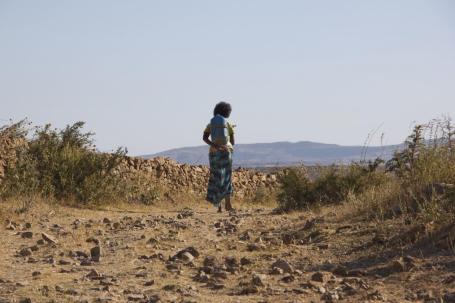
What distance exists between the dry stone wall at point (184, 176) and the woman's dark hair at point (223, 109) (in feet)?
14.8

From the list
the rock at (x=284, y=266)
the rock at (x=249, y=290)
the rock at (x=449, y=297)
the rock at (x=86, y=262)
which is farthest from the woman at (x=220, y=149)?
the rock at (x=449, y=297)

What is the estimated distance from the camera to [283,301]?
4113 millimetres

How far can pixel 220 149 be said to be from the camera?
36.1 feet

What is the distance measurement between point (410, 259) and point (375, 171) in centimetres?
587

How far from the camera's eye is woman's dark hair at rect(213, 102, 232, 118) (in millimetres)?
10984

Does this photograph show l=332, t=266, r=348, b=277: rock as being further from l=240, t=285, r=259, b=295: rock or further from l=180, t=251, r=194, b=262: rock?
l=180, t=251, r=194, b=262: rock

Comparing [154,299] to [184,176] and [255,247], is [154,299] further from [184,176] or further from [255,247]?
[184,176]

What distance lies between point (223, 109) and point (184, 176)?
21.7ft

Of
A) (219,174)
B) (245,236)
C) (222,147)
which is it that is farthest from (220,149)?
(245,236)

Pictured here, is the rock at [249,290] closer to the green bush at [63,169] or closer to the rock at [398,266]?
the rock at [398,266]

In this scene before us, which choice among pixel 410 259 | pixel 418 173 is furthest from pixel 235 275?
pixel 418 173

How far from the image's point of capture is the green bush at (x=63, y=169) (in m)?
11.2

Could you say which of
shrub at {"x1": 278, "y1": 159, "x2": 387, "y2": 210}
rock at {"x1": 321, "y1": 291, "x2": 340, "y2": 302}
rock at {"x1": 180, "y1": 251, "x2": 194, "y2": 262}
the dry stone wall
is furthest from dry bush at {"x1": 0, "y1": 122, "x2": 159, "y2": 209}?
rock at {"x1": 321, "y1": 291, "x2": 340, "y2": 302}

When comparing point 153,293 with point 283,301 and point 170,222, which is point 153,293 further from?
point 170,222
